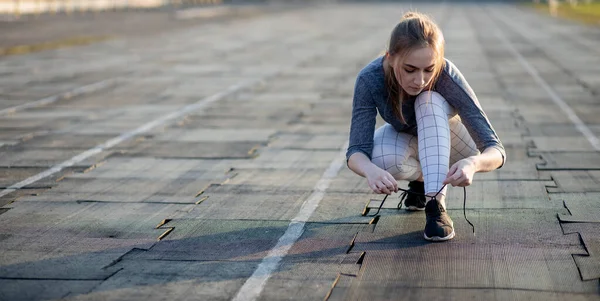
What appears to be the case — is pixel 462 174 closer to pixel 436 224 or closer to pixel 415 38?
pixel 436 224

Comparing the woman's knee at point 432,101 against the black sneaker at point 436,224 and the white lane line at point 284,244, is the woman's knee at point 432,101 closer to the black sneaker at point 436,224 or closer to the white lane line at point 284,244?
the black sneaker at point 436,224

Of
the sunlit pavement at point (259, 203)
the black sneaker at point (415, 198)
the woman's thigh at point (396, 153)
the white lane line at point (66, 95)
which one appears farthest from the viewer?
the white lane line at point (66, 95)

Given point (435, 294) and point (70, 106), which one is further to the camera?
point (70, 106)

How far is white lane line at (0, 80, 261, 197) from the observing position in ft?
27.5

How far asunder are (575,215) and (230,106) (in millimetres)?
7844

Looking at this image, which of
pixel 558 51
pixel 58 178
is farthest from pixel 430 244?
pixel 558 51

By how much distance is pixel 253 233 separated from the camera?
21.0 feet

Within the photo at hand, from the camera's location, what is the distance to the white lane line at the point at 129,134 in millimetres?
8391

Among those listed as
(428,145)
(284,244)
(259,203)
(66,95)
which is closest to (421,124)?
(428,145)

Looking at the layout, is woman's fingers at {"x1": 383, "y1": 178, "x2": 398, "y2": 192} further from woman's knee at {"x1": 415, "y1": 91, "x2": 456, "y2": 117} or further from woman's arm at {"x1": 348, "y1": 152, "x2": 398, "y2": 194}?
woman's knee at {"x1": 415, "y1": 91, "x2": 456, "y2": 117}

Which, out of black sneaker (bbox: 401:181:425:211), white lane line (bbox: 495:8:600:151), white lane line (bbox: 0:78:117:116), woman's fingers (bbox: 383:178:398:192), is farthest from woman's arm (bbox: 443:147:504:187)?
white lane line (bbox: 0:78:117:116)

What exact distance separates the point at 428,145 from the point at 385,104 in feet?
1.34

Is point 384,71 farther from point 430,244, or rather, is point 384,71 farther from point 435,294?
point 435,294

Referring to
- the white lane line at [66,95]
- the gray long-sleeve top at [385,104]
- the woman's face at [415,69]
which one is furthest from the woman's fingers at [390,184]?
the white lane line at [66,95]
